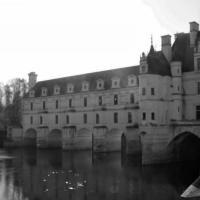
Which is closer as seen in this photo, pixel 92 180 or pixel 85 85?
pixel 92 180

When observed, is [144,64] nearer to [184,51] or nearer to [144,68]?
[144,68]

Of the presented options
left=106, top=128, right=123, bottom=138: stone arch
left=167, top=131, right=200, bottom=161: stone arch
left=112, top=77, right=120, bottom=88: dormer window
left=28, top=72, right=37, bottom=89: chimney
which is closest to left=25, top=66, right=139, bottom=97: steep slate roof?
left=112, top=77, right=120, bottom=88: dormer window

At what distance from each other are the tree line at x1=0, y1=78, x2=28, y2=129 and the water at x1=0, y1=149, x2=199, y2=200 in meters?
31.6

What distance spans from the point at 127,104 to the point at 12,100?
35866mm

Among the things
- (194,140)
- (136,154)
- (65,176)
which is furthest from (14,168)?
(194,140)

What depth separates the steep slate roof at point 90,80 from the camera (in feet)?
149

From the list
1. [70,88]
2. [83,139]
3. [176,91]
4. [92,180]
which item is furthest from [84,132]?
[92,180]

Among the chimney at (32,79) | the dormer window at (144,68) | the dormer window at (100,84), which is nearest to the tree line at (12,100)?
the chimney at (32,79)

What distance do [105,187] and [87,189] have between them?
4.74 ft

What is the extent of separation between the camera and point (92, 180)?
2553 cm

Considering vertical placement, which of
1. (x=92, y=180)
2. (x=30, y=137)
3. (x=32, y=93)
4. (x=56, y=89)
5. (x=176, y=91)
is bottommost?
(x=92, y=180)

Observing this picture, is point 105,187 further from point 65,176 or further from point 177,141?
point 177,141

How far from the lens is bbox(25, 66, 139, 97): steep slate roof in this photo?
45359 millimetres

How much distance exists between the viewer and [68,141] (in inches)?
1903
